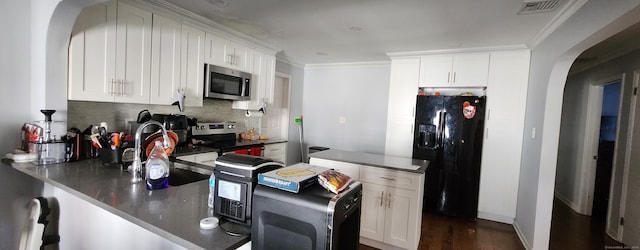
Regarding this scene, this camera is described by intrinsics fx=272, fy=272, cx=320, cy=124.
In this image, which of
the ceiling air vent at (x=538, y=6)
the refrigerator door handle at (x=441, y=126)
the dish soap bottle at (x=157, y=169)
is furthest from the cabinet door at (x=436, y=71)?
the dish soap bottle at (x=157, y=169)

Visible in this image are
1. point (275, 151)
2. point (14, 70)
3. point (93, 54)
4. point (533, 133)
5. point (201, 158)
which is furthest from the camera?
point (275, 151)

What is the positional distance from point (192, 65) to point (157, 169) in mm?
1779

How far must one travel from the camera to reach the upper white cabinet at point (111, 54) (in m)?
2.02

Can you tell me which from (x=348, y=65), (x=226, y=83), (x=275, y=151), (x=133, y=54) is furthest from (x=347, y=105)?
(x=133, y=54)

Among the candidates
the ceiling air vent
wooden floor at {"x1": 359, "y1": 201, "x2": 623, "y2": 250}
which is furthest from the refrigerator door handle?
the ceiling air vent

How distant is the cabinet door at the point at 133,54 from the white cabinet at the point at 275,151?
160 cm

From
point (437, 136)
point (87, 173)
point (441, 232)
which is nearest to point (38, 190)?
A: point (87, 173)

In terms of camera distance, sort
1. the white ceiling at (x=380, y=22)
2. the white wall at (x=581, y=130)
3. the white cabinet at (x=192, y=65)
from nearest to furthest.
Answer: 1. the white ceiling at (x=380, y=22)
2. the white cabinet at (x=192, y=65)
3. the white wall at (x=581, y=130)

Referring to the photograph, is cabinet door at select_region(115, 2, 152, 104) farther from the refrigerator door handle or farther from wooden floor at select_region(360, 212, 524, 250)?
the refrigerator door handle

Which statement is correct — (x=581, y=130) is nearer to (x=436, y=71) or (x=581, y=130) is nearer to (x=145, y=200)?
(x=436, y=71)

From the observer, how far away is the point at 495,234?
303cm

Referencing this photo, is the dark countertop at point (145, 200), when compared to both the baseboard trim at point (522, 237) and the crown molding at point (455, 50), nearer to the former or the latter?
the baseboard trim at point (522, 237)

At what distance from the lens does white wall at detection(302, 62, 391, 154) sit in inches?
175

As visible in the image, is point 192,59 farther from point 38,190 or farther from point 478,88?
point 478,88
